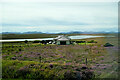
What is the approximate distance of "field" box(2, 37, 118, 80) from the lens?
3656 millimetres

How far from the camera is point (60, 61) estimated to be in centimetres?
378

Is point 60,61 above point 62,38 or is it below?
below

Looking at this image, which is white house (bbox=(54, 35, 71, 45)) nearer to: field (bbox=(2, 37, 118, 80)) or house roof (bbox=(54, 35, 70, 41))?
house roof (bbox=(54, 35, 70, 41))

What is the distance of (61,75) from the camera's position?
3.73m

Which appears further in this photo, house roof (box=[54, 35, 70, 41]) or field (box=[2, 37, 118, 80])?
field (box=[2, 37, 118, 80])

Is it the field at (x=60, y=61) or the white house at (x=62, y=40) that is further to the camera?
the field at (x=60, y=61)

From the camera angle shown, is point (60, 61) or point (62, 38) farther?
point (60, 61)

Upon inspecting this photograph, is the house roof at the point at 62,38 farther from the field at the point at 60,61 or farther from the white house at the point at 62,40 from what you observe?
the field at the point at 60,61

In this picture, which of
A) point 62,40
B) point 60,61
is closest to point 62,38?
point 62,40

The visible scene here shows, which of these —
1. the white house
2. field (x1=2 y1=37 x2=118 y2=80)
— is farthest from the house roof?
field (x1=2 y1=37 x2=118 y2=80)

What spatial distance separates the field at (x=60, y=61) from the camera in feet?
12.0

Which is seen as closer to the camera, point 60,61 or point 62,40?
point 62,40

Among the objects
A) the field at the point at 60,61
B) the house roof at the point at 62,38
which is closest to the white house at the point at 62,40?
the house roof at the point at 62,38

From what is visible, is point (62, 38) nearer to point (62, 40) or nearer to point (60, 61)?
point (62, 40)
